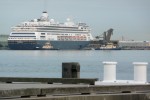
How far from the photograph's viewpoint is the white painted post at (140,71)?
15.2m

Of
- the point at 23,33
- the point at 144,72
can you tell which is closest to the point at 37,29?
the point at 23,33

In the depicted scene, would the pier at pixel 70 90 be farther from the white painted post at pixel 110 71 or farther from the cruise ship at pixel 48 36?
the cruise ship at pixel 48 36

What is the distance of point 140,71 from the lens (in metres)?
15.3

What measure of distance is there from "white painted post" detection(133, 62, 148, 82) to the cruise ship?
5252 inches

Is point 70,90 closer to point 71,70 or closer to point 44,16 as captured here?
point 71,70

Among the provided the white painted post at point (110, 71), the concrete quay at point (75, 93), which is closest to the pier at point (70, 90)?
the concrete quay at point (75, 93)

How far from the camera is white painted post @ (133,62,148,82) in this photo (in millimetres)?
15164

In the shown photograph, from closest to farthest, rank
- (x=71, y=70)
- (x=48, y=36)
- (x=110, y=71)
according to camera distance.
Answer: (x=71, y=70), (x=110, y=71), (x=48, y=36)

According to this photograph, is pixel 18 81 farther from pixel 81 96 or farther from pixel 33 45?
pixel 33 45

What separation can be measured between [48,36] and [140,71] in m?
134

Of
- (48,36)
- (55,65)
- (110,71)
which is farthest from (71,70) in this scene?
(48,36)

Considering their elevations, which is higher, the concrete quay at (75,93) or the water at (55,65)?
the concrete quay at (75,93)

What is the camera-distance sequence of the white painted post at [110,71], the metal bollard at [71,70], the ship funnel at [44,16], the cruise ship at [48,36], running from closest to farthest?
1. the metal bollard at [71,70]
2. the white painted post at [110,71]
3. the cruise ship at [48,36]
4. the ship funnel at [44,16]

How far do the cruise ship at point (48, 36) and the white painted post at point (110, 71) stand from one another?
133238 millimetres
